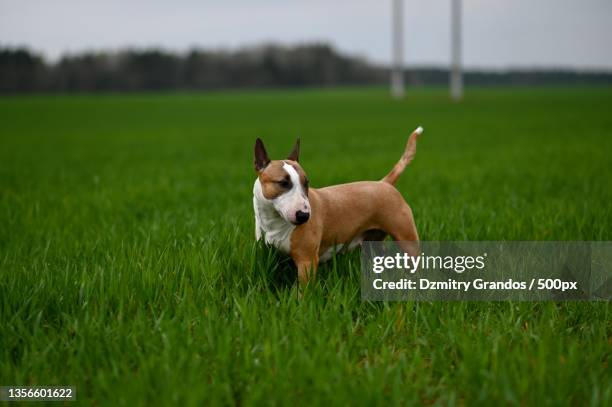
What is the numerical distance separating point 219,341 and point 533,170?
8.50m

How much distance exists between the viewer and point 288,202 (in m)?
3.23

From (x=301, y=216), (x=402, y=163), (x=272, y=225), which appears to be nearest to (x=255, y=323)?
(x=301, y=216)

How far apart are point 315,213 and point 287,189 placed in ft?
1.29

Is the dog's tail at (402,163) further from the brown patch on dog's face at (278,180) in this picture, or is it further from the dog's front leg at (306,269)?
the brown patch on dog's face at (278,180)

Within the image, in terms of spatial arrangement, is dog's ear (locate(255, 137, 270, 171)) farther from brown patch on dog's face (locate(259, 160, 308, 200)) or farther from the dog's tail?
the dog's tail

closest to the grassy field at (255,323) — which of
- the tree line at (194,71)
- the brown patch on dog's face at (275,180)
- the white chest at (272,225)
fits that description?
the white chest at (272,225)

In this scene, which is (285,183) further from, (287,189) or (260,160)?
(260,160)

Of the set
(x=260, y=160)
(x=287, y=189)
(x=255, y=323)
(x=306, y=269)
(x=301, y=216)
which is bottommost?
(x=255, y=323)

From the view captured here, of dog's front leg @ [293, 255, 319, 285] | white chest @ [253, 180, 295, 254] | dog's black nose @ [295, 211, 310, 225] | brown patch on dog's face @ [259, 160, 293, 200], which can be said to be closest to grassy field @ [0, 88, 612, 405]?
dog's front leg @ [293, 255, 319, 285]

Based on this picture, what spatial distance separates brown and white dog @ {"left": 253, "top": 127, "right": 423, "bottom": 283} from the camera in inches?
129

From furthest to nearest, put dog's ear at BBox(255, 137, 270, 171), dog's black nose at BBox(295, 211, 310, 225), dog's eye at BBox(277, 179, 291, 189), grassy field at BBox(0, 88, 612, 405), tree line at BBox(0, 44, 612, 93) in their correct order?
1. tree line at BBox(0, 44, 612, 93)
2. dog's ear at BBox(255, 137, 270, 171)
3. dog's eye at BBox(277, 179, 291, 189)
4. dog's black nose at BBox(295, 211, 310, 225)
5. grassy field at BBox(0, 88, 612, 405)

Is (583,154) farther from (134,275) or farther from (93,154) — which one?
(93,154)

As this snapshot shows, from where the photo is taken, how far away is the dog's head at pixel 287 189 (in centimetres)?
318

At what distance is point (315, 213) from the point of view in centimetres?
362
